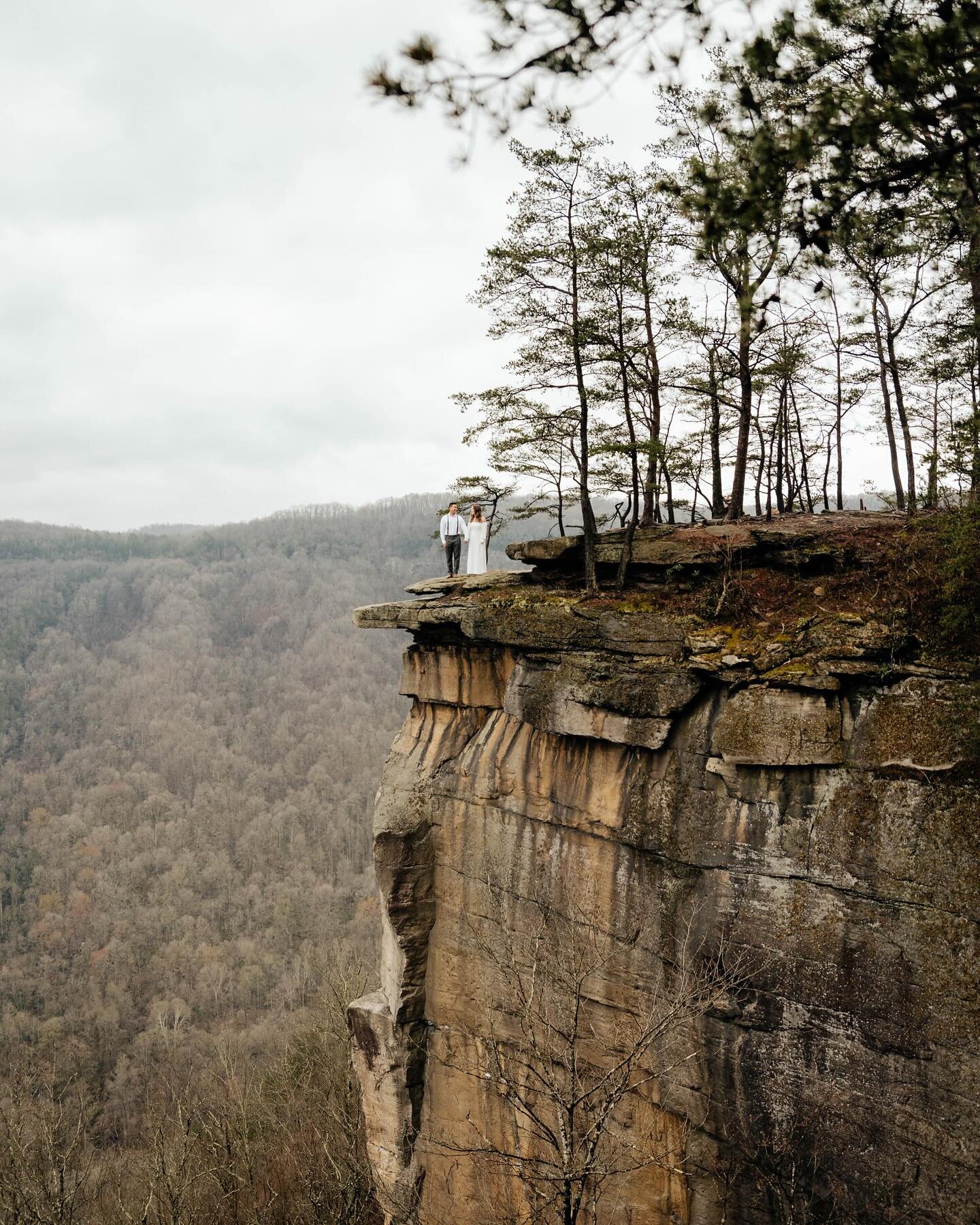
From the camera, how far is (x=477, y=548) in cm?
1524

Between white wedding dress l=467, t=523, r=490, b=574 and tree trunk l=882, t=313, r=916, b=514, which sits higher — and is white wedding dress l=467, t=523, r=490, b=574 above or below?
below

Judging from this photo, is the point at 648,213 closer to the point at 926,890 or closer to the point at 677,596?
the point at 677,596

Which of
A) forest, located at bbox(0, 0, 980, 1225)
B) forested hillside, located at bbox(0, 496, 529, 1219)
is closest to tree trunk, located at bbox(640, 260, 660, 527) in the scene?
forest, located at bbox(0, 0, 980, 1225)

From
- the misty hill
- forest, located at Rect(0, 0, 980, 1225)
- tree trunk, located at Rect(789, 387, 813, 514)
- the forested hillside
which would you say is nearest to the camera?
forest, located at Rect(0, 0, 980, 1225)

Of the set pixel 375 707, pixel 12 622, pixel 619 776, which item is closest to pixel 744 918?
pixel 619 776

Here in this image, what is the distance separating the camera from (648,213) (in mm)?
13000

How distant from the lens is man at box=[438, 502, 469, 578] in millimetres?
15750

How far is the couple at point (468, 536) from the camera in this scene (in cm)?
1500

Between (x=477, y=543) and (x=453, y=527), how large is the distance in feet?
2.73

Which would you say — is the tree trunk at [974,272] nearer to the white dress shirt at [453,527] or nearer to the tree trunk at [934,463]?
the tree trunk at [934,463]

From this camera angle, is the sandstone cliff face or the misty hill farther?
the misty hill

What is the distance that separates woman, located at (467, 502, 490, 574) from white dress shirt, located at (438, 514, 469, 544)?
0.37 meters

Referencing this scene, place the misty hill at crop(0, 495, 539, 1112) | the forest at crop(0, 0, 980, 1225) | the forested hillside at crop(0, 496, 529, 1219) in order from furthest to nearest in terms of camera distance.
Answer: the misty hill at crop(0, 495, 539, 1112) → the forested hillside at crop(0, 496, 529, 1219) → the forest at crop(0, 0, 980, 1225)

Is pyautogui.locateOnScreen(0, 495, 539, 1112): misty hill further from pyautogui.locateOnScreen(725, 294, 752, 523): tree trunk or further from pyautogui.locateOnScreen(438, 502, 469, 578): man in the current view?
pyautogui.locateOnScreen(725, 294, 752, 523): tree trunk
